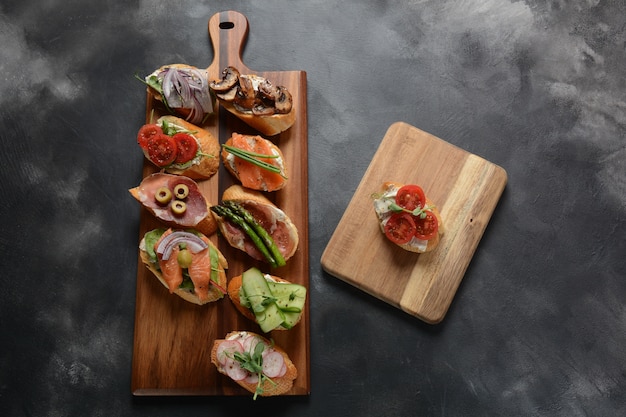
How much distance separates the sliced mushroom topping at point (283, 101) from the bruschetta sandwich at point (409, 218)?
1.11 meters

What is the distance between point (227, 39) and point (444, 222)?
2.56m

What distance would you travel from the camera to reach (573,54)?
6.34m

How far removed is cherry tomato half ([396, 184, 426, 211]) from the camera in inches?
218

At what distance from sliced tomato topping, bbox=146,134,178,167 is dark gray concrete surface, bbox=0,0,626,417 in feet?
1.94

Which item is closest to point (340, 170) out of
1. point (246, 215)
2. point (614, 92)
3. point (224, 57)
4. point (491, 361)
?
point (246, 215)

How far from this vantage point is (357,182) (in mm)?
6082

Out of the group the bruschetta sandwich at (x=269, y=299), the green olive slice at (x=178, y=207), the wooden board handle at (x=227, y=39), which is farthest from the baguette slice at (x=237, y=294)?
the wooden board handle at (x=227, y=39)

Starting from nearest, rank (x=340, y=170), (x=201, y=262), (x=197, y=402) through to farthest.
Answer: (x=201, y=262)
(x=197, y=402)
(x=340, y=170)

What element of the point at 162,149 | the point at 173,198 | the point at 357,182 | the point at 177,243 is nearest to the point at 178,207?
the point at 173,198

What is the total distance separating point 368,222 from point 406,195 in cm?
47

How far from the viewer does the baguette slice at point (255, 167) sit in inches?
221

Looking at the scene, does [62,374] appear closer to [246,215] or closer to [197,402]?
[197,402]

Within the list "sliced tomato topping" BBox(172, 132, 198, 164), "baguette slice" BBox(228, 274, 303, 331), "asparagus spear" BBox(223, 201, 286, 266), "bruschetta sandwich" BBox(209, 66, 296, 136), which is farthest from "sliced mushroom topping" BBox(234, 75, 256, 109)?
"baguette slice" BBox(228, 274, 303, 331)

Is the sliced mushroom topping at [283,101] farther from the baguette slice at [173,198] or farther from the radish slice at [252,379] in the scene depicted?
the radish slice at [252,379]
